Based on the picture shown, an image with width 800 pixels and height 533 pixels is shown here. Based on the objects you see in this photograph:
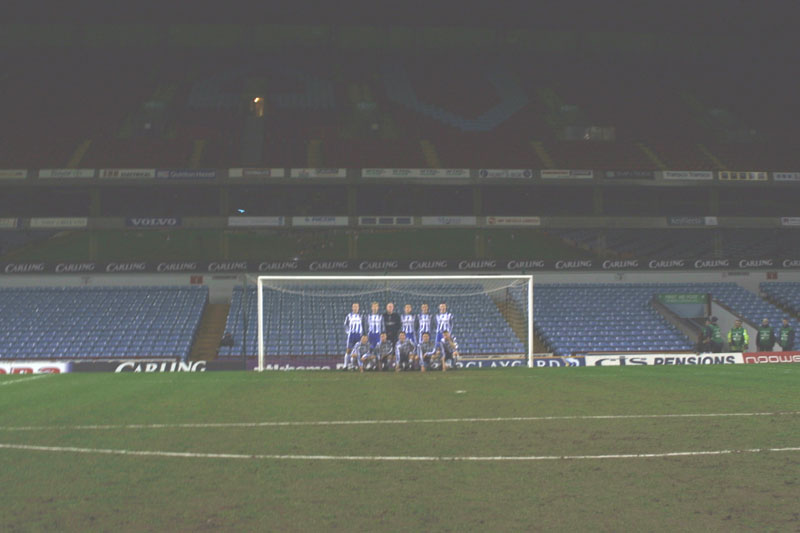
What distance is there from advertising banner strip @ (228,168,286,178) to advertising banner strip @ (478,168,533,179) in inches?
355

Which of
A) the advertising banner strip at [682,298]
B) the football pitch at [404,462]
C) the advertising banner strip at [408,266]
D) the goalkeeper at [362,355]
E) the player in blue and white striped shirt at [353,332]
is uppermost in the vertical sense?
the advertising banner strip at [408,266]

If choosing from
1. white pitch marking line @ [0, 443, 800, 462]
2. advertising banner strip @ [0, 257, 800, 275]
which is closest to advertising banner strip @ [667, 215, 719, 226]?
advertising banner strip @ [0, 257, 800, 275]

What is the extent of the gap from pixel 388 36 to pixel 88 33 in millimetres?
17756

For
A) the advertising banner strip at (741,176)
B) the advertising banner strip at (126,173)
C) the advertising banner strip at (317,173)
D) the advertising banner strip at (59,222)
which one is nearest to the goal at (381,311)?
the advertising banner strip at (317,173)

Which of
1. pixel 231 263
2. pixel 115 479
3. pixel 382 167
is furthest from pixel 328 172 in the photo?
pixel 115 479

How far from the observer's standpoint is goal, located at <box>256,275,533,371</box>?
22.3 metres

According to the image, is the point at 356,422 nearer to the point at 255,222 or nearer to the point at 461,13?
the point at 255,222

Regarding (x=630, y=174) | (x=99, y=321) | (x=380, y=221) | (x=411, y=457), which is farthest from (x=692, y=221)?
(x=411, y=457)

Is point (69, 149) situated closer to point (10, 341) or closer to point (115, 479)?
point (10, 341)

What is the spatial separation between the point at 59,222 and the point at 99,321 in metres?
6.74

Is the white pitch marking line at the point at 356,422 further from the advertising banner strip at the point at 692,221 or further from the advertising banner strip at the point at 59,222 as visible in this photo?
the advertising banner strip at the point at 692,221

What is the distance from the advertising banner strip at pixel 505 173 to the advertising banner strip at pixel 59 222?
58.5 feet

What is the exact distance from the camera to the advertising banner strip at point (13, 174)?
30891 mm

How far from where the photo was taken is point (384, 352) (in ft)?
60.0
